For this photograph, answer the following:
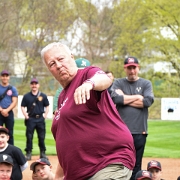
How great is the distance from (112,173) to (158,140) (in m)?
15.9

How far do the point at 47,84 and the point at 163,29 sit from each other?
8.59 meters

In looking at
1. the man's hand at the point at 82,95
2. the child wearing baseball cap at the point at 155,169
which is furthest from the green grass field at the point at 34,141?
the man's hand at the point at 82,95

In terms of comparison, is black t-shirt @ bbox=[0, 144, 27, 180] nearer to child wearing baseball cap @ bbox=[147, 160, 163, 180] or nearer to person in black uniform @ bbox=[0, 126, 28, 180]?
person in black uniform @ bbox=[0, 126, 28, 180]

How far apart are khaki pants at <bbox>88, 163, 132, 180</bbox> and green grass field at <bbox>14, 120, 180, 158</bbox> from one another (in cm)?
1136

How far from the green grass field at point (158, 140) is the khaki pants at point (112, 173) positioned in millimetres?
11362

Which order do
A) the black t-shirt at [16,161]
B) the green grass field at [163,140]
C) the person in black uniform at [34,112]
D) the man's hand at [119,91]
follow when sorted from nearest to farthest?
the man's hand at [119,91], the black t-shirt at [16,161], the person in black uniform at [34,112], the green grass field at [163,140]

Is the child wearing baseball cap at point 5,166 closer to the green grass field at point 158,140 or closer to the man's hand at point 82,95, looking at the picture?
the man's hand at point 82,95

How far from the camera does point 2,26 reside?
32.5m

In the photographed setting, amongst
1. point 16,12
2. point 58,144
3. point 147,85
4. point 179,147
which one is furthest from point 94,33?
point 58,144

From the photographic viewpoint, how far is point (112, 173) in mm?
4105

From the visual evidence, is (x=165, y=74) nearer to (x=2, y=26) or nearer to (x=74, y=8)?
(x=74, y=8)

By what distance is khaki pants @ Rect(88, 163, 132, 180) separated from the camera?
13.4 ft

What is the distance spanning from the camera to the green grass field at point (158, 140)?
1619cm

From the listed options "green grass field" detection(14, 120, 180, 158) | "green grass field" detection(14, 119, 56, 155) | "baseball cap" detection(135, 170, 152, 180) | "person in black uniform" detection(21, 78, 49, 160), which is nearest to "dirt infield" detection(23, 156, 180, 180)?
"person in black uniform" detection(21, 78, 49, 160)
